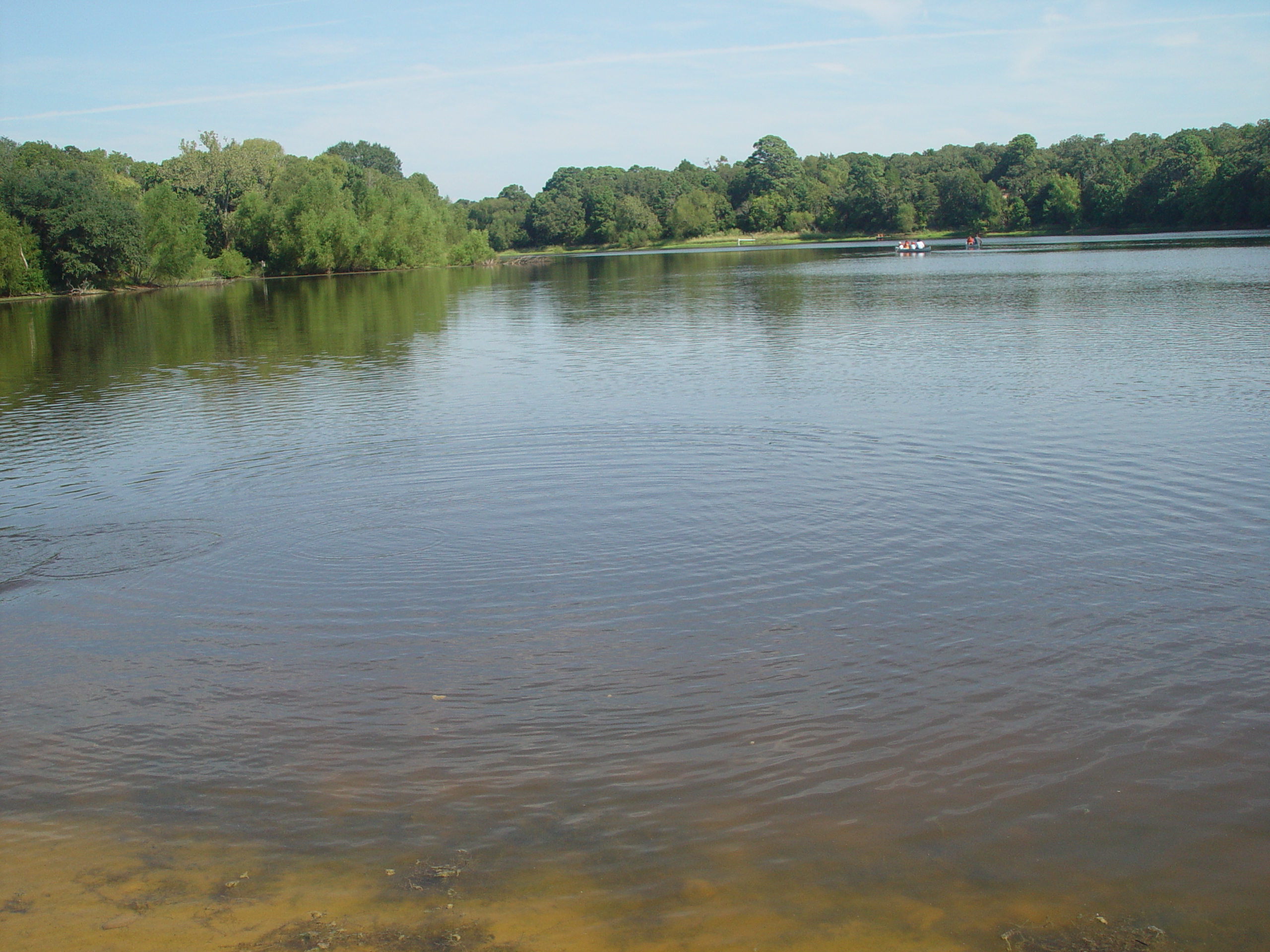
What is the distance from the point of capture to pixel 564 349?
30.3m

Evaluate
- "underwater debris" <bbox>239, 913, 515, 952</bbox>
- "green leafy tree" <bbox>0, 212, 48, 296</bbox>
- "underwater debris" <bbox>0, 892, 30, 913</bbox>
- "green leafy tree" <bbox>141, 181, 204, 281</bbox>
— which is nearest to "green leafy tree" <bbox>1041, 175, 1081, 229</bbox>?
"green leafy tree" <bbox>141, 181, 204, 281</bbox>

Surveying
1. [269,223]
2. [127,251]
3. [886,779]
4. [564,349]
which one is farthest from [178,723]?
[269,223]

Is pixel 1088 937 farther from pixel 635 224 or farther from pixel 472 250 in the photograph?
pixel 635 224

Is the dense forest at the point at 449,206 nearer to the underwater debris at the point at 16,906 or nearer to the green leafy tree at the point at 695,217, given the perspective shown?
the green leafy tree at the point at 695,217

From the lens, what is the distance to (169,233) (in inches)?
3184

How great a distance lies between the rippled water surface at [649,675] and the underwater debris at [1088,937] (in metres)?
0.02

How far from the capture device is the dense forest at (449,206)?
7388 cm

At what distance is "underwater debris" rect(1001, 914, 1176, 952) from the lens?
471cm

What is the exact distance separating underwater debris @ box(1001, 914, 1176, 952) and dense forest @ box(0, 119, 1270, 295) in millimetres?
79480

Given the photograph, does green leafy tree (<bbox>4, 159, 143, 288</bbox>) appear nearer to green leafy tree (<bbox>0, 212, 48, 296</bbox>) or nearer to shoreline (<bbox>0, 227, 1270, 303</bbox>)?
green leafy tree (<bbox>0, 212, 48, 296</bbox>)

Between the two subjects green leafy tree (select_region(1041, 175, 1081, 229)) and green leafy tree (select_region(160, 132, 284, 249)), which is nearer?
green leafy tree (select_region(160, 132, 284, 249))

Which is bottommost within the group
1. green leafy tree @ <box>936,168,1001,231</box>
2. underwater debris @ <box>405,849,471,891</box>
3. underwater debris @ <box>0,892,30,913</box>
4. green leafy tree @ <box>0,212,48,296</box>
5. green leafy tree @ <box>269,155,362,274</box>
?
underwater debris @ <box>405,849,471,891</box>

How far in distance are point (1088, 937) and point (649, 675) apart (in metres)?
3.83

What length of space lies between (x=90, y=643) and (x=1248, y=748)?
9670 mm
